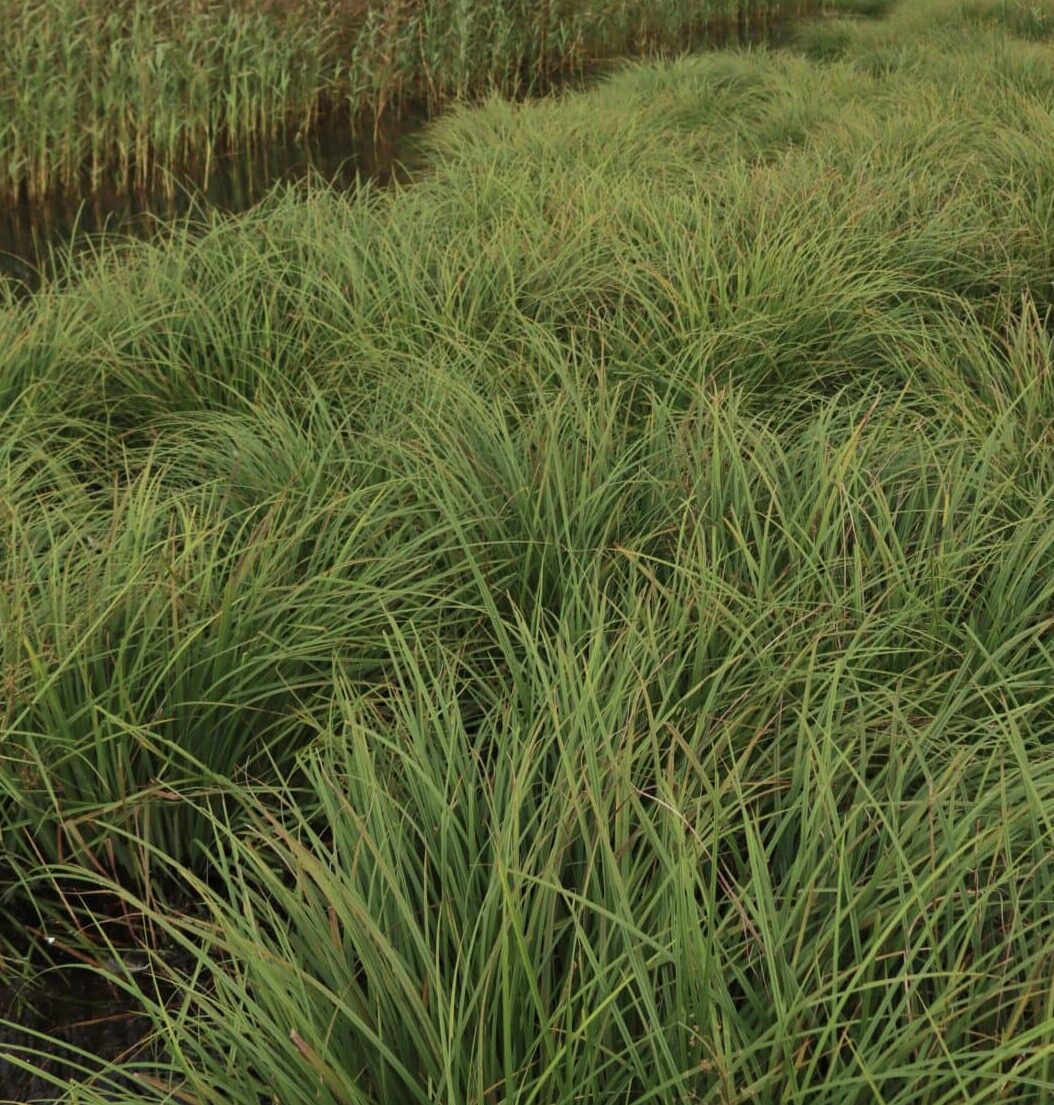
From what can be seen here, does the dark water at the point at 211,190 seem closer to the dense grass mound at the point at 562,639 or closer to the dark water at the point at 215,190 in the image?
the dark water at the point at 215,190

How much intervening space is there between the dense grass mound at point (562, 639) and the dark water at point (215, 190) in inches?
Answer: 82.2

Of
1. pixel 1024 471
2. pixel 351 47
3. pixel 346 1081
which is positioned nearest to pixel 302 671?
pixel 346 1081

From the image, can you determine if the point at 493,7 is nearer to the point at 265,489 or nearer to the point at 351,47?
the point at 351,47

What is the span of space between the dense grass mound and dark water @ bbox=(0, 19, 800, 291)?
2.09m

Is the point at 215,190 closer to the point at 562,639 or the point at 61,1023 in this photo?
the point at 562,639

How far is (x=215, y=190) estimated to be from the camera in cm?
676

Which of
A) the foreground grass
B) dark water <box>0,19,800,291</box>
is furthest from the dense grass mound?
the foreground grass

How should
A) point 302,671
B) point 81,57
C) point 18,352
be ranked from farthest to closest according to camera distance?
1. point 81,57
2. point 18,352
3. point 302,671

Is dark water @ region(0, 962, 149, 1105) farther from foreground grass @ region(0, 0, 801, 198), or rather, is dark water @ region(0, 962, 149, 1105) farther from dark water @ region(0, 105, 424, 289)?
foreground grass @ region(0, 0, 801, 198)

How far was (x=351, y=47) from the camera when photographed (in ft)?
26.8

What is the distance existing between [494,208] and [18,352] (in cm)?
168

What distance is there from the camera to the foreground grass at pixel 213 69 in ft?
20.9

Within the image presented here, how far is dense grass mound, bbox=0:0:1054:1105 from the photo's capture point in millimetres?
1286

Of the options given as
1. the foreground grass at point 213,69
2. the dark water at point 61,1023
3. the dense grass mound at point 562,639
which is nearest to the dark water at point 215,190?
the foreground grass at point 213,69
